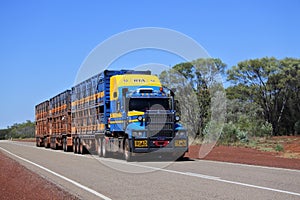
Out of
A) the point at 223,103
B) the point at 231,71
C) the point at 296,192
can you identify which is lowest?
the point at 296,192

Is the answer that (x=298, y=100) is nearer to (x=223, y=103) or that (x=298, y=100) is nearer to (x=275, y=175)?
(x=223, y=103)

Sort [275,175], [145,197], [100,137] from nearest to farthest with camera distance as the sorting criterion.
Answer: [145,197] → [275,175] → [100,137]

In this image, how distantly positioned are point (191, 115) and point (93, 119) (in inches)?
447

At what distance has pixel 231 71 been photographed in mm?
64250

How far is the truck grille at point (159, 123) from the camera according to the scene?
72.4ft

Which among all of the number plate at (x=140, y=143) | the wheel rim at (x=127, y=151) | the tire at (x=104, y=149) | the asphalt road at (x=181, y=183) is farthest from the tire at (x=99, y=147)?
the asphalt road at (x=181, y=183)

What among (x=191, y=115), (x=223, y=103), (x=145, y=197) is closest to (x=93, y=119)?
(x=191, y=115)

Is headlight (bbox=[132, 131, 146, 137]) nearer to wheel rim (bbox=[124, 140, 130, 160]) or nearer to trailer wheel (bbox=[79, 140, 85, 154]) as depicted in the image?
wheel rim (bbox=[124, 140, 130, 160])

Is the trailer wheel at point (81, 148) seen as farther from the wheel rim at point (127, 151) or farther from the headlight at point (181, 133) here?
the headlight at point (181, 133)

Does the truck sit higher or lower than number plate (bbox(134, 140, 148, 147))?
higher

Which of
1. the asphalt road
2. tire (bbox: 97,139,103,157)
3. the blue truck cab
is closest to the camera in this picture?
the asphalt road

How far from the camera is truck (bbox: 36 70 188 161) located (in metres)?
22.1

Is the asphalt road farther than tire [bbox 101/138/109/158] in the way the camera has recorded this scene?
No

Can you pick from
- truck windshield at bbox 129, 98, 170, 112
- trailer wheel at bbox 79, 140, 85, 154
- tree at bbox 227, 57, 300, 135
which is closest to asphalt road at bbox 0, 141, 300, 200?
truck windshield at bbox 129, 98, 170, 112
